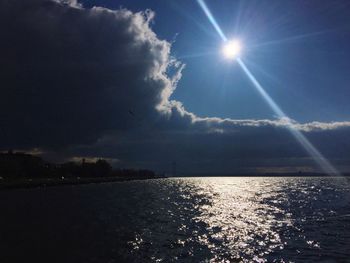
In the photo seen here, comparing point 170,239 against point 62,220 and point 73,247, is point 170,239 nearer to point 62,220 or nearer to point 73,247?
point 73,247

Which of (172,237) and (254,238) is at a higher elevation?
→ (254,238)

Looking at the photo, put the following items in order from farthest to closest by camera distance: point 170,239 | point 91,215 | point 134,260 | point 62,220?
point 91,215 → point 62,220 → point 170,239 → point 134,260

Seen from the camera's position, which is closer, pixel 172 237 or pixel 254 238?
pixel 254 238

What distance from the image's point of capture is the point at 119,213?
74.9 meters

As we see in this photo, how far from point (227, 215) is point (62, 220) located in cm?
2704

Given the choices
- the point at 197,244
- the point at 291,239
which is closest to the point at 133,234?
the point at 197,244

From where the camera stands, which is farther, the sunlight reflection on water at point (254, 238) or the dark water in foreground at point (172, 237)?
the sunlight reflection on water at point (254, 238)

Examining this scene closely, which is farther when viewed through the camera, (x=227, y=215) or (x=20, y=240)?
(x=227, y=215)

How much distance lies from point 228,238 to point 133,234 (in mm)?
10703

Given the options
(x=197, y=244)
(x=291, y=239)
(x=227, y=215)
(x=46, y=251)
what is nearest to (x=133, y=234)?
(x=197, y=244)

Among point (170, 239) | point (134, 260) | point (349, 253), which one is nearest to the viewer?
point (134, 260)

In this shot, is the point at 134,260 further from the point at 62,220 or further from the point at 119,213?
the point at 119,213

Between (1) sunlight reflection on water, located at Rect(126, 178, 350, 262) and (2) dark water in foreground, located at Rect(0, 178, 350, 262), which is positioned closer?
(2) dark water in foreground, located at Rect(0, 178, 350, 262)

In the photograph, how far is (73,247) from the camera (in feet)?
135
